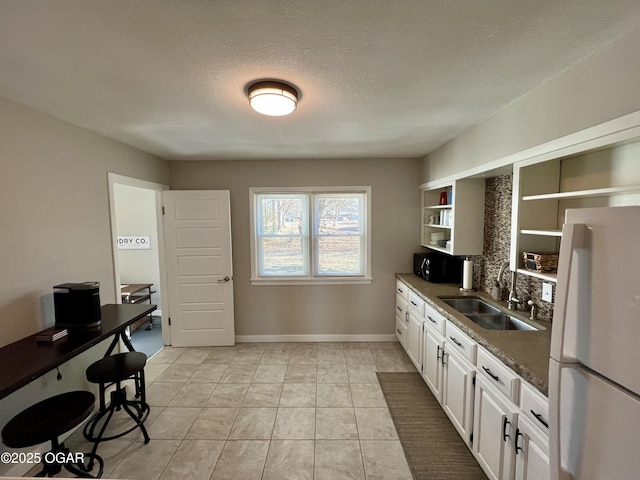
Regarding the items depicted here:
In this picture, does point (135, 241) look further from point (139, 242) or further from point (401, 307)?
point (401, 307)

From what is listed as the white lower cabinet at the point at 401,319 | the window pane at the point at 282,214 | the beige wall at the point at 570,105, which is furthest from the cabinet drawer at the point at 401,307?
the beige wall at the point at 570,105

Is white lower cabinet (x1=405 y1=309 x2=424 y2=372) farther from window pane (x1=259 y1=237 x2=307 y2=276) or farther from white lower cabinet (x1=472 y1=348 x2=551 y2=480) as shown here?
window pane (x1=259 y1=237 x2=307 y2=276)

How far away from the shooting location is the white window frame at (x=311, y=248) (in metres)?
3.70

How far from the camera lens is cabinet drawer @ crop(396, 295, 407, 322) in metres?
3.35

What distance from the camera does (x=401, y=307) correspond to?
11.5ft

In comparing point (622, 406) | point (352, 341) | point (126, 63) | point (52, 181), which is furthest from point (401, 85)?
point (352, 341)

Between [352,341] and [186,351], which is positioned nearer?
[186,351]

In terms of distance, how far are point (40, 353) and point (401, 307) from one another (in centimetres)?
328

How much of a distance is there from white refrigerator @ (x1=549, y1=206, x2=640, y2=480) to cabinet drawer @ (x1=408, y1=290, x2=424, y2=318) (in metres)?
1.82

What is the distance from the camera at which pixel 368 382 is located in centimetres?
287

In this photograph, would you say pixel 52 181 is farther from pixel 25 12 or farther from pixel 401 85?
pixel 401 85

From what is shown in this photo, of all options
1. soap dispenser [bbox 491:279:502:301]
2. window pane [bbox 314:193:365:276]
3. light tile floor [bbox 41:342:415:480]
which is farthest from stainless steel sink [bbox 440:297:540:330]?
window pane [bbox 314:193:365:276]

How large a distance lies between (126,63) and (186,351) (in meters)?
3.30

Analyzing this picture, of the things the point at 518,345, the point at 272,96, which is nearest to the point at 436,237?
the point at 518,345
